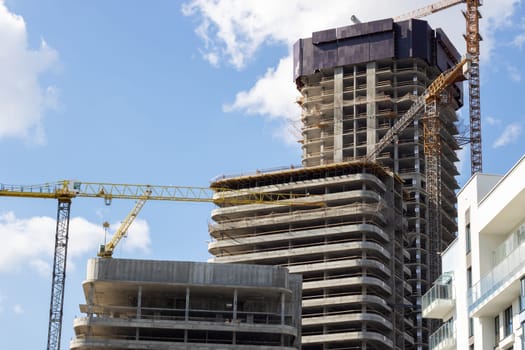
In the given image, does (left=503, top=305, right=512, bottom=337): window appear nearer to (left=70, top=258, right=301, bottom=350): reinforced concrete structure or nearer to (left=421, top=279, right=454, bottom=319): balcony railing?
(left=421, top=279, right=454, bottom=319): balcony railing

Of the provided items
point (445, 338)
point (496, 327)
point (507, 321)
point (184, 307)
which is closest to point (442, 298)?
point (445, 338)

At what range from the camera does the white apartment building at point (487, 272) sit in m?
75.4

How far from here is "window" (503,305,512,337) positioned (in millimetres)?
77975

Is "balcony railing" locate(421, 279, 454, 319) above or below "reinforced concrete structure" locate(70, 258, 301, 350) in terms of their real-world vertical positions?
below

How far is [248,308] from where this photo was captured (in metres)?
183

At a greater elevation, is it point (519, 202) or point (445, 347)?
point (519, 202)

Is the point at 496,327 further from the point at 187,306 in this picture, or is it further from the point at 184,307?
the point at 184,307

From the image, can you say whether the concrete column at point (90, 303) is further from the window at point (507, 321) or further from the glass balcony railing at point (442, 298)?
the window at point (507, 321)

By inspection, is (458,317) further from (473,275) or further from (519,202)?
Answer: (519,202)

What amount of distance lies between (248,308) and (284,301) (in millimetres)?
5231

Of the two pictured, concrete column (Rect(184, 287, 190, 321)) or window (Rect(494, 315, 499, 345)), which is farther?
concrete column (Rect(184, 287, 190, 321))

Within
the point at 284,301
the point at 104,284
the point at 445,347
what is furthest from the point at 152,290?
the point at 445,347

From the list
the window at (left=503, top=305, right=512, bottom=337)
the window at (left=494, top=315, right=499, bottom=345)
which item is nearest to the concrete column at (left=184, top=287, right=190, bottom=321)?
the window at (left=494, top=315, right=499, bottom=345)

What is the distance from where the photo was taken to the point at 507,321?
3100 inches
